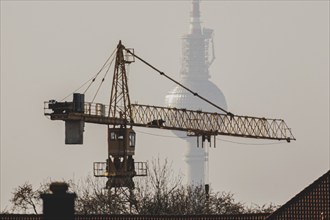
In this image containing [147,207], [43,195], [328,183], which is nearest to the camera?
[43,195]

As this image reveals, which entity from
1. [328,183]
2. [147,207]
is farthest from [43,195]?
[147,207]

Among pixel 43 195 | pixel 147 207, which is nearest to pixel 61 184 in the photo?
pixel 43 195

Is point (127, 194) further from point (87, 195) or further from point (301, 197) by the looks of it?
point (301, 197)

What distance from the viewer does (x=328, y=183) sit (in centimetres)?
10181

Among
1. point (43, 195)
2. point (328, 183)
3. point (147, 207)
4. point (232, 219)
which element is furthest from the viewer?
point (147, 207)

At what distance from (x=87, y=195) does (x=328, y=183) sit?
79.8 m

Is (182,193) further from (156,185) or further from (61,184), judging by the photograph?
(61,184)

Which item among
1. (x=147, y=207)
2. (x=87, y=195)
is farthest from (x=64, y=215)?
(x=87, y=195)

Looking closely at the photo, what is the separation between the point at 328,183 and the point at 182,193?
8366 cm

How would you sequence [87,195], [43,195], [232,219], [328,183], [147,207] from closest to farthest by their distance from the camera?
[43,195]
[328,183]
[232,219]
[147,207]
[87,195]

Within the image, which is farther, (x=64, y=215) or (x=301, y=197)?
(x=301, y=197)

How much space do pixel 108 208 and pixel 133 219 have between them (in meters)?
55.7

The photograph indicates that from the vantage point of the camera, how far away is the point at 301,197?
339 feet

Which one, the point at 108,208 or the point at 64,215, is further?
the point at 108,208
